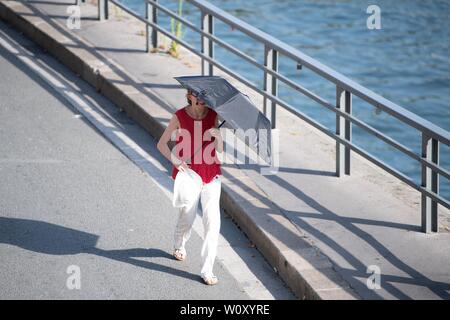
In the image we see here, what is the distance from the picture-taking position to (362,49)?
77.7ft

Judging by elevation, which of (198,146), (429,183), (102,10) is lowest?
(429,183)

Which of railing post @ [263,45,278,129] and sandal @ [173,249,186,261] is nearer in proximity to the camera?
sandal @ [173,249,186,261]

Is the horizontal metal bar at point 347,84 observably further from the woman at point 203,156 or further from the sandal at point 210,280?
the sandal at point 210,280

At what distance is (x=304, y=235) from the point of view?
964 centimetres

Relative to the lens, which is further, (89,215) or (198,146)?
(89,215)

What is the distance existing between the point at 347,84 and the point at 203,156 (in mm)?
1947

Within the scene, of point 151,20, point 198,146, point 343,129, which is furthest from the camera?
point 151,20

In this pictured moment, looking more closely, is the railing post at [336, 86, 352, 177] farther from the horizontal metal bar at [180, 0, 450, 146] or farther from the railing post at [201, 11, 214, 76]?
the railing post at [201, 11, 214, 76]

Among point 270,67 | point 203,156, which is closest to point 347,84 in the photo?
point 270,67

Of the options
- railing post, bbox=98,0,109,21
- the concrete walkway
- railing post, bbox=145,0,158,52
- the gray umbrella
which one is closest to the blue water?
railing post, bbox=98,0,109,21

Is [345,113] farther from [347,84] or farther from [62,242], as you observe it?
[62,242]

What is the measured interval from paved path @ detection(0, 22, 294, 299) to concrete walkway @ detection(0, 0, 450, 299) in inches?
12.4

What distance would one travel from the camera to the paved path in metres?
9.05

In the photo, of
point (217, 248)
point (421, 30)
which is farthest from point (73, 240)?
point (421, 30)
